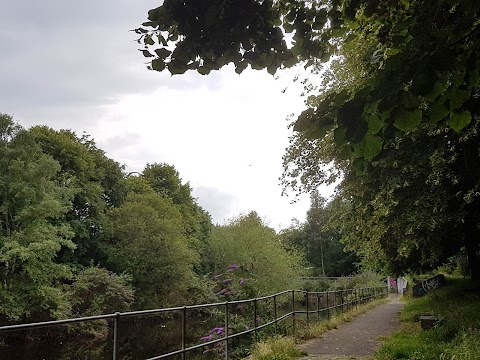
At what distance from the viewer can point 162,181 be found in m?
50.5

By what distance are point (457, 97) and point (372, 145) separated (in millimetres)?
493

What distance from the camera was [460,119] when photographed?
2.37 metres

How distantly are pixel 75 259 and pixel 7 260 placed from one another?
8966 millimetres

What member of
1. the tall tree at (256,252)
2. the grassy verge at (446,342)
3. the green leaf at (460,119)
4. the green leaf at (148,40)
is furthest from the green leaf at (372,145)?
the tall tree at (256,252)

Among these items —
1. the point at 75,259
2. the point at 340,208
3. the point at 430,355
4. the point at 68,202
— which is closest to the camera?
the point at 430,355

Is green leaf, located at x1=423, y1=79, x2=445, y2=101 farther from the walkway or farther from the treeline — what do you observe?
the treeline

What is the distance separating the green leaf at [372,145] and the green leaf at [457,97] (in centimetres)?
41

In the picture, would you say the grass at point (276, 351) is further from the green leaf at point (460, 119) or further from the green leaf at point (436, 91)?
the green leaf at point (436, 91)

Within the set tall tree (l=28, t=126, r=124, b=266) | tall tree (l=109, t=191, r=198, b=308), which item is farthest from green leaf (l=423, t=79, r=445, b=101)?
tall tree (l=28, t=126, r=124, b=266)

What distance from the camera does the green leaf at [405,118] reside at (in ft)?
6.86

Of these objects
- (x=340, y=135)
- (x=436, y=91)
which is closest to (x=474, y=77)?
(x=436, y=91)

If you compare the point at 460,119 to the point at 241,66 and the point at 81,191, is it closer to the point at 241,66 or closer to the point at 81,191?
the point at 241,66

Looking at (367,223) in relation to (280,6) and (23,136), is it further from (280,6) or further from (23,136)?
(23,136)

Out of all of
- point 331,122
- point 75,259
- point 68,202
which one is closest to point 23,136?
point 68,202
